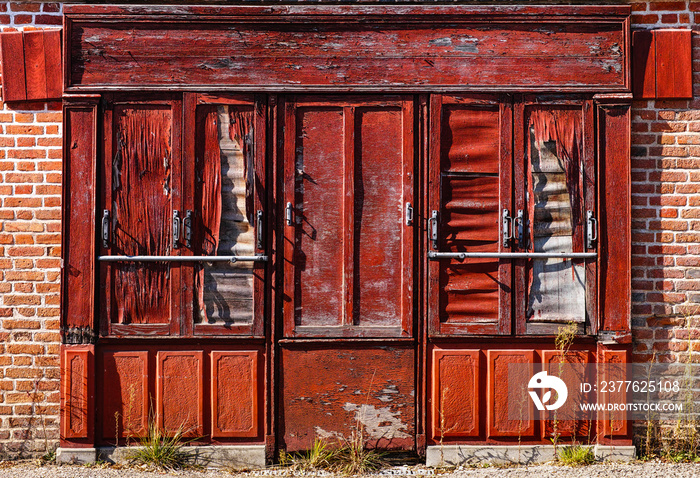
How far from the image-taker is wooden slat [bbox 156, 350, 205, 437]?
4.04 meters

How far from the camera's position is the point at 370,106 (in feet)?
13.4

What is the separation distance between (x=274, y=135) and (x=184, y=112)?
0.68 metres

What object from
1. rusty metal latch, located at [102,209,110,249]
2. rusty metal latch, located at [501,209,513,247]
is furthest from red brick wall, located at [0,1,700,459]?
rusty metal latch, located at [501,209,513,247]

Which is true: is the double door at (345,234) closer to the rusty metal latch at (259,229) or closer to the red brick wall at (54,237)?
the rusty metal latch at (259,229)

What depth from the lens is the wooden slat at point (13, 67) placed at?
13.2ft

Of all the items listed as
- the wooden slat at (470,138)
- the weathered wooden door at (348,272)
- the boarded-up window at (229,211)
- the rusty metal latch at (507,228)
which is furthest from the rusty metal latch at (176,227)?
the rusty metal latch at (507,228)

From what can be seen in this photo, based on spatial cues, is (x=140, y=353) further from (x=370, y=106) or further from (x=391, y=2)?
(x=391, y=2)

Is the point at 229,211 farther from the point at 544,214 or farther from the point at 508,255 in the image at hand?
the point at 544,214

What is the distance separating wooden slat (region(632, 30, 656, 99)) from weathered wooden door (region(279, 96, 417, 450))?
1.71 metres

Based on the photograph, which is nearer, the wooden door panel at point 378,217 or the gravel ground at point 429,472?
the gravel ground at point 429,472

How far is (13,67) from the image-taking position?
4.03 m

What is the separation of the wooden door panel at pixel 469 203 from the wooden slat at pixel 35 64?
2878 mm

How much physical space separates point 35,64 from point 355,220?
8.55 ft

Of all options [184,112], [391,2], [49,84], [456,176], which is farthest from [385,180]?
[49,84]
